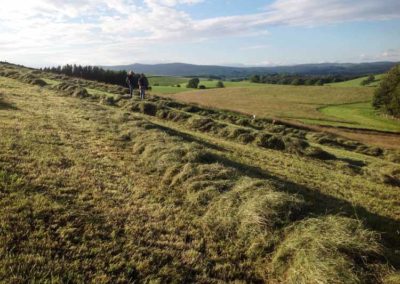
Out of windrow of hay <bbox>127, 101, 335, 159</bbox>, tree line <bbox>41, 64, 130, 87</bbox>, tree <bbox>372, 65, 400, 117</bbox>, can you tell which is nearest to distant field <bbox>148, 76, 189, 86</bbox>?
tree line <bbox>41, 64, 130, 87</bbox>

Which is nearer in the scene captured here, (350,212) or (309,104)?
(350,212)

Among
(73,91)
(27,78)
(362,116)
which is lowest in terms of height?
(362,116)

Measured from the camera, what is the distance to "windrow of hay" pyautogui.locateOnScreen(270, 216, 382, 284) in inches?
183

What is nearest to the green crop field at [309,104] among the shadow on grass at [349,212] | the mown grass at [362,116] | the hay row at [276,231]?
the mown grass at [362,116]

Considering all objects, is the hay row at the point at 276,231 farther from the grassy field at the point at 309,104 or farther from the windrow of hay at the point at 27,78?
the grassy field at the point at 309,104

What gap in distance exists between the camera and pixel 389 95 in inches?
2265

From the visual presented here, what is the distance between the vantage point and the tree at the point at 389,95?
2135 inches

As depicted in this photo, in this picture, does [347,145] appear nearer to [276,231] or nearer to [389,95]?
[276,231]

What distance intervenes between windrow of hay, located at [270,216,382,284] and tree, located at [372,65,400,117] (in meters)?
56.7

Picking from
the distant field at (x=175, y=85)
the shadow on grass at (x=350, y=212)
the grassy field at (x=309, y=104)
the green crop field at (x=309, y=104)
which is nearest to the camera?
the shadow on grass at (x=350, y=212)

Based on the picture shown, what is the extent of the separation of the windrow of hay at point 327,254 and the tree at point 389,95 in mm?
56660

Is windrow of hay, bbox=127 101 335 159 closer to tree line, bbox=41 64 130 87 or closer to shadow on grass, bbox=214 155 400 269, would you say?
shadow on grass, bbox=214 155 400 269

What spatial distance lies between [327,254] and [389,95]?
6181cm

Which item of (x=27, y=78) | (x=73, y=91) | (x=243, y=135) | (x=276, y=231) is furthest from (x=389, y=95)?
(x=276, y=231)
